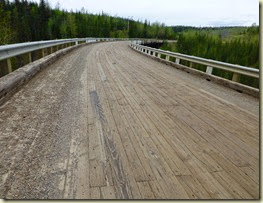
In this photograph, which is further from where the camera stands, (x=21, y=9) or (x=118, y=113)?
(x=21, y=9)

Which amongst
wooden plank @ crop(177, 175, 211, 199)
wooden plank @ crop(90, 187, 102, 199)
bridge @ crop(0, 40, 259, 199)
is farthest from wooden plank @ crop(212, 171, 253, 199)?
wooden plank @ crop(90, 187, 102, 199)

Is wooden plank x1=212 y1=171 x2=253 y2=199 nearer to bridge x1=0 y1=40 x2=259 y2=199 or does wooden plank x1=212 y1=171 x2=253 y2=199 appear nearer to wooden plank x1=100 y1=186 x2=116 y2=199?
bridge x1=0 y1=40 x2=259 y2=199

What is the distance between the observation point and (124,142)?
10.3 ft

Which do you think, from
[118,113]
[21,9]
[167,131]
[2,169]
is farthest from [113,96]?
[21,9]

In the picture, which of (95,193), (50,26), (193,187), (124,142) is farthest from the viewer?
(50,26)

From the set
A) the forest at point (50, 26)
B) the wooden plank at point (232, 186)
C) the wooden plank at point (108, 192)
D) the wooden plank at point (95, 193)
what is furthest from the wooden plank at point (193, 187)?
the forest at point (50, 26)

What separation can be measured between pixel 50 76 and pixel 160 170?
18.7 ft

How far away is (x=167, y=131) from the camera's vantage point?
3535 mm

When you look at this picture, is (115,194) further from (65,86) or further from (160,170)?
(65,86)

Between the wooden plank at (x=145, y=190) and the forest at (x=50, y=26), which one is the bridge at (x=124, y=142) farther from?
the forest at (x=50, y=26)

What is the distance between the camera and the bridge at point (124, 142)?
225cm

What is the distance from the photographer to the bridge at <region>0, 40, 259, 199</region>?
7.39 feet

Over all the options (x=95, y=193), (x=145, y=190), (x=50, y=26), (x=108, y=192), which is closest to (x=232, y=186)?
(x=145, y=190)

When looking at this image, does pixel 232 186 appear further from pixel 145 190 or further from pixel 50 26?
pixel 50 26
